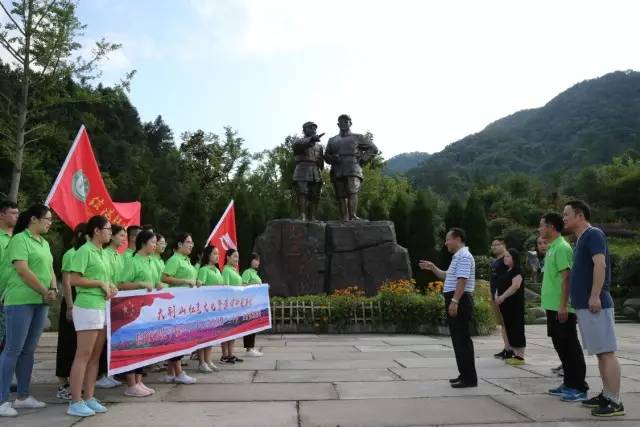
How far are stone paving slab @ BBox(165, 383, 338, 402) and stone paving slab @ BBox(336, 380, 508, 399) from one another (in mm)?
175

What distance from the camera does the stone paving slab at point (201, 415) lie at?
12.0 feet

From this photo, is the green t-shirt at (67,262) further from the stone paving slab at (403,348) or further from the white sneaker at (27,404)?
the stone paving slab at (403,348)

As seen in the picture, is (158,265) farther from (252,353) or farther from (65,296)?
(252,353)

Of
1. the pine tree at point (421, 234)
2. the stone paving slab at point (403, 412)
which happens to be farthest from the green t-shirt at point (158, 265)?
the pine tree at point (421, 234)

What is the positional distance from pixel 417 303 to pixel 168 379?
19.9 ft

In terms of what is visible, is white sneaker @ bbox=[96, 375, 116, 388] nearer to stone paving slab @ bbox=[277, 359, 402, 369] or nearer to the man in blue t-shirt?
stone paving slab @ bbox=[277, 359, 402, 369]

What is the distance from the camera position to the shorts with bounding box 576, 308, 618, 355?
3.86 metres

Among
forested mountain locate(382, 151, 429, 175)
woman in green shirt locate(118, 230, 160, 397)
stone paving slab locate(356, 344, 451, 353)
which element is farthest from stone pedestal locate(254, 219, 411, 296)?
forested mountain locate(382, 151, 429, 175)

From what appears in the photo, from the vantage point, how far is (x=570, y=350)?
4.48m

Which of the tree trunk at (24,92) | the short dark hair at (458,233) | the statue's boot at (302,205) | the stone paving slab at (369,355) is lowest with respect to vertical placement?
the stone paving slab at (369,355)

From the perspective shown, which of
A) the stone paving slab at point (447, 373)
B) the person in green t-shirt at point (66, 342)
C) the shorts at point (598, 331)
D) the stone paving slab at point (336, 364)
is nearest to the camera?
the shorts at point (598, 331)

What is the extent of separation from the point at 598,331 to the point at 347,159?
9213 mm

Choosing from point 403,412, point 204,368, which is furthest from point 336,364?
point 403,412

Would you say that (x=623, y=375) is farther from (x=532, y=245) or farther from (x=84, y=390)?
(x=532, y=245)
